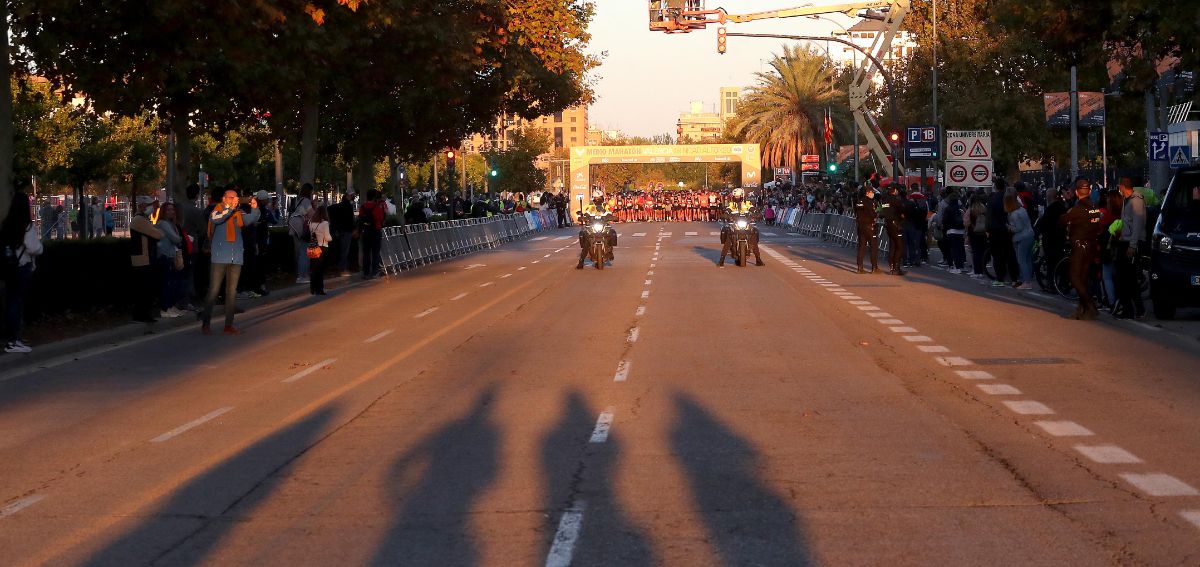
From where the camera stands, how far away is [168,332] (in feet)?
66.3

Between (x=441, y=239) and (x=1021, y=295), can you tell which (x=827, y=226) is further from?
(x=1021, y=295)

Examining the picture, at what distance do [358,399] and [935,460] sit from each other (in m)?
5.32

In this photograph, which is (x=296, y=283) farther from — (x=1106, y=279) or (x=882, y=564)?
(x=882, y=564)

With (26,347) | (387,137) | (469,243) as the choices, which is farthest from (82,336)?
(469,243)

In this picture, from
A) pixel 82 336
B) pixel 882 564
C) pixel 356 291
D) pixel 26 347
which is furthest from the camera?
pixel 356 291

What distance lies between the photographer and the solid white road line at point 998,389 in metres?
12.5

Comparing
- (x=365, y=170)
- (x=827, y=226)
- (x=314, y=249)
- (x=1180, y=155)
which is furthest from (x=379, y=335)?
(x=827, y=226)

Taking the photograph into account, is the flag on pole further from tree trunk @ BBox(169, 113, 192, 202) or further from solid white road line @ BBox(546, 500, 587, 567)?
solid white road line @ BBox(546, 500, 587, 567)

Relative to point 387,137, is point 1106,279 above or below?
below

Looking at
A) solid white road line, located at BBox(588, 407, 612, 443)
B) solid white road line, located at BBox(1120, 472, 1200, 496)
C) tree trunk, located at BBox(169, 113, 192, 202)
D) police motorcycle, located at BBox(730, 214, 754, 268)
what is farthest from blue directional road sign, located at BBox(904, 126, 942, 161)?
solid white road line, located at BBox(1120, 472, 1200, 496)

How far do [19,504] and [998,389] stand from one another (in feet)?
25.6

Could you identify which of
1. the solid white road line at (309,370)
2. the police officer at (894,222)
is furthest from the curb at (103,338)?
the police officer at (894,222)

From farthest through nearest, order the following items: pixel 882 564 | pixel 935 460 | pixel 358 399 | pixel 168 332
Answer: pixel 168 332 → pixel 358 399 → pixel 935 460 → pixel 882 564

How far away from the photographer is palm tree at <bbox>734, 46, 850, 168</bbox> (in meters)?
86.2
